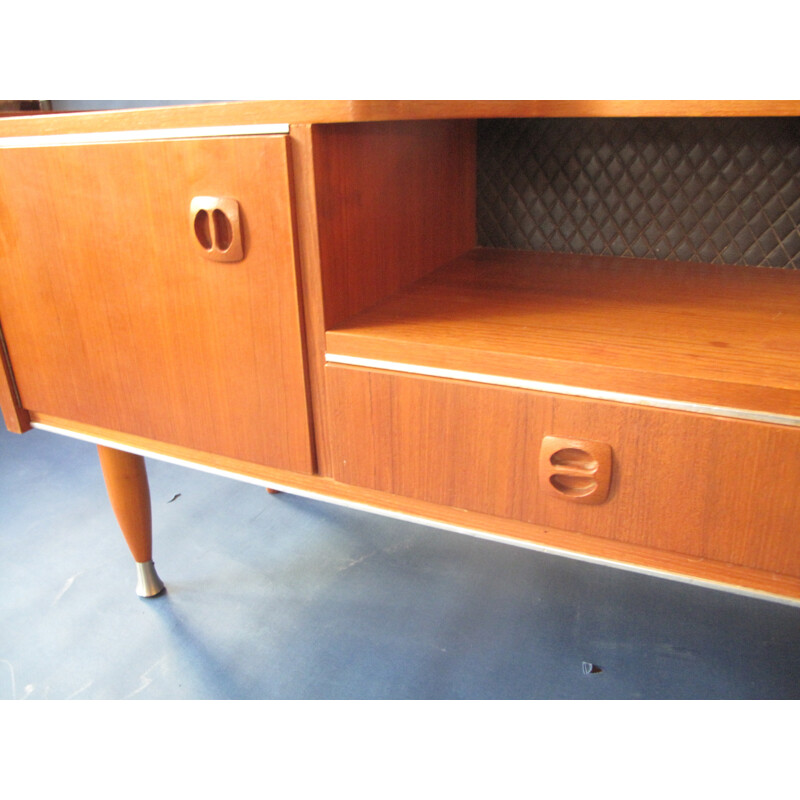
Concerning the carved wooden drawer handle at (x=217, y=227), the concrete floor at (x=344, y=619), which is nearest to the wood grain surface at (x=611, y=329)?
the carved wooden drawer handle at (x=217, y=227)

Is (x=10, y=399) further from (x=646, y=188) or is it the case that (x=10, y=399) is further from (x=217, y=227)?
(x=646, y=188)

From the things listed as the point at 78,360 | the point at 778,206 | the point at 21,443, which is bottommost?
the point at 21,443

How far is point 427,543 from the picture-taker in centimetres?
104

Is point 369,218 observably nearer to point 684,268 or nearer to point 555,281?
point 555,281

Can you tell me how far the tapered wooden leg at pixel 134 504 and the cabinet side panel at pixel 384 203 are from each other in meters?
0.46

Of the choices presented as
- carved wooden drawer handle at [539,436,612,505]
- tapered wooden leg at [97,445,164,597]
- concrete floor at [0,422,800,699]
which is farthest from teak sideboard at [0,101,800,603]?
concrete floor at [0,422,800,699]

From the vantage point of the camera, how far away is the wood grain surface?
41cm

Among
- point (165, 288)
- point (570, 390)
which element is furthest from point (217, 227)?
point (570, 390)

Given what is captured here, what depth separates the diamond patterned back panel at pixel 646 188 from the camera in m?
0.65

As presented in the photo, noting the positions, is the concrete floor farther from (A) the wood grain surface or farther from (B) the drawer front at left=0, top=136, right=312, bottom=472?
(A) the wood grain surface

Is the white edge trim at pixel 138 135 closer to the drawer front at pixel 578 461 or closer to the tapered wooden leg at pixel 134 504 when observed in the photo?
the drawer front at pixel 578 461

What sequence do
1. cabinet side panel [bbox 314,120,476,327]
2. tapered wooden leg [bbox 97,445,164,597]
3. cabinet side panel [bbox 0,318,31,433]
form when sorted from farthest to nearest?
tapered wooden leg [bbox 97,445,164,597] → cabinet side panel [bbox 0,318,31,433] → cabinet side panel [bbox 314,120,476,327]

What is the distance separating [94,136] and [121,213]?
7 cm

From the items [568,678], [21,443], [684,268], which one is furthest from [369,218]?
[21,443]
